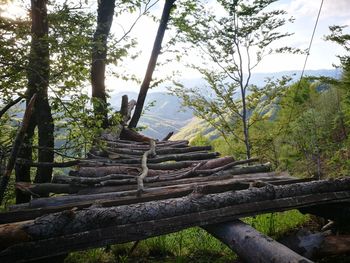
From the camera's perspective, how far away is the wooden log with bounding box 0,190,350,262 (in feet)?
6.30

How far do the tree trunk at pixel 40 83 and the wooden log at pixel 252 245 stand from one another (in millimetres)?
3623

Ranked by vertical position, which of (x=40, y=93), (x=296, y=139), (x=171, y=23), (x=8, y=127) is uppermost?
(x=171, y=23)

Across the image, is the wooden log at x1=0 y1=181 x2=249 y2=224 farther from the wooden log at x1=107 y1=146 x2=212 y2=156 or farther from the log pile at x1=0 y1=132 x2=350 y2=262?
the wooden log at x1=107 y1=146 x2=212 y2=156

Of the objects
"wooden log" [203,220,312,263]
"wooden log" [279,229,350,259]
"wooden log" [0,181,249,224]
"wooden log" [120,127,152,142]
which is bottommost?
"wooden log" [279,229,350,259]

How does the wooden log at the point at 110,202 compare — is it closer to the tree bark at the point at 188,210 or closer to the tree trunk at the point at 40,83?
the tree bark at the point at 188,210

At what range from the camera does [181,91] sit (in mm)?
15172

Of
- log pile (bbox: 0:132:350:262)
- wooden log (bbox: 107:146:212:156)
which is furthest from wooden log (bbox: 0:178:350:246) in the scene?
wooden log (bbox: 107:146:212:156)

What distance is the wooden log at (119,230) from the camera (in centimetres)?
192

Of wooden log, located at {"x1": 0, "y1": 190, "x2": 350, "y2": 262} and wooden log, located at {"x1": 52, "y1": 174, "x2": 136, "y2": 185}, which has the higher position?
wooden log, located at {"x1": 52, "y1": 174, "x2": 136, "y2": 185}

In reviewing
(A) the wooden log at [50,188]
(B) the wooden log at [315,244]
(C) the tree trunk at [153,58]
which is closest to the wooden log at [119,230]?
(B) the wooden log at [315,244]

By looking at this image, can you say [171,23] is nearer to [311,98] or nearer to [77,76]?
[77,76]

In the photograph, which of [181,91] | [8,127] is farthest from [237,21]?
[8,127]

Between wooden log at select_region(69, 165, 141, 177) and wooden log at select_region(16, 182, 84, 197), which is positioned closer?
wooden log at select_region(16, 182, 84, 197)

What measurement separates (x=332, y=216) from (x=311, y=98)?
154 feet
